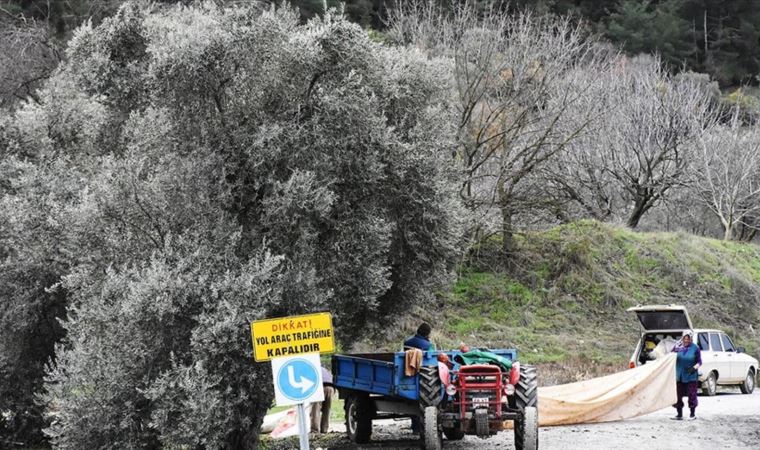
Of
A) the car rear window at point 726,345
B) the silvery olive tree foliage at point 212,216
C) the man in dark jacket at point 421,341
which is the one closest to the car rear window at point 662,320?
the car rear window at point 726,345

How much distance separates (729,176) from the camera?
43.7 metres

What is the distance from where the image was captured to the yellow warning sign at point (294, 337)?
31.6 ft

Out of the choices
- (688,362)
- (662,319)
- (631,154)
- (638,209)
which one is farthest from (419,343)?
(631,154)

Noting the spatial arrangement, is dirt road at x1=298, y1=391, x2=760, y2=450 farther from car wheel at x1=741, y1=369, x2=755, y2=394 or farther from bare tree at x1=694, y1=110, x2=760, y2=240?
bare tree at x1=694, y1=110, x2=760, y2=240

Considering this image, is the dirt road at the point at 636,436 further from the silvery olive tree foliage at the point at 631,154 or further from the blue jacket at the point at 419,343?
the silvery olive tree foliage at the point at 631,154

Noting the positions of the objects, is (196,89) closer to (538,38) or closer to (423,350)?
(423,350)

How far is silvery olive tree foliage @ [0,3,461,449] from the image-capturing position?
1421cm

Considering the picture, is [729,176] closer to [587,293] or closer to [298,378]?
[587,293]

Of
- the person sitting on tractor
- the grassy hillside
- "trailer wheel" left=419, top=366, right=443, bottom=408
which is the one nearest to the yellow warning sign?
"trailer wheel" left=419, top=366, right=443, bottom=408

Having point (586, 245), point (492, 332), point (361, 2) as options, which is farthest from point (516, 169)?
point (361, 2)

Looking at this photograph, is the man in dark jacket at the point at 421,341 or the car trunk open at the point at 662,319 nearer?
the man in dark jacket at the point at 421,341

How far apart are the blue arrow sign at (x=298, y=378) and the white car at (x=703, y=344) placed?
16121 millimetres

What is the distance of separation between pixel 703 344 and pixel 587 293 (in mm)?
8985

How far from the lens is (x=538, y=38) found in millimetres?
34625
